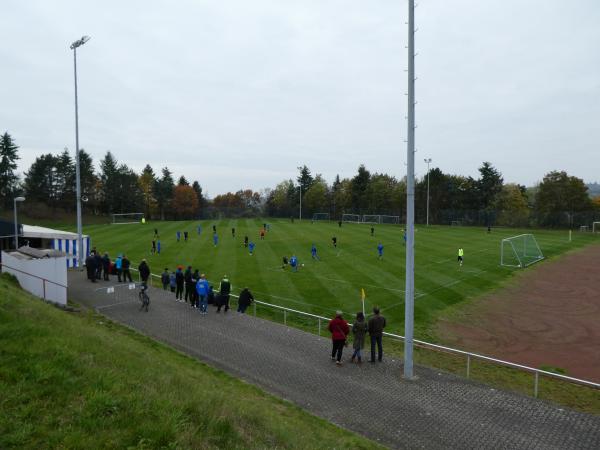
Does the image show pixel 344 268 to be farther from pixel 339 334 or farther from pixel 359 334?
pixel 339 334

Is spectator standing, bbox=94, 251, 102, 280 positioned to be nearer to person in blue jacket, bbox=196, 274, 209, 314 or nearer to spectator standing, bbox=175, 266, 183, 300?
spectator standing, bbox=175, 266, 183, 300

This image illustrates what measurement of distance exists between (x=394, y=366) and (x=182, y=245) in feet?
105

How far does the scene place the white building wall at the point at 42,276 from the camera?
659 inches

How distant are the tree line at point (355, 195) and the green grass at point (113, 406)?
7422cm

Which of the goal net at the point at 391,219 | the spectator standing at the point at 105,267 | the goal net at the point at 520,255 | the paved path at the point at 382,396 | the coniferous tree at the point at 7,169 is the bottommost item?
the paved path at the point at 382,396

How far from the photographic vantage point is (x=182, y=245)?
132ft

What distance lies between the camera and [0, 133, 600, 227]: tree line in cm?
7262

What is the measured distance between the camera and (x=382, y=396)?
32.1ft

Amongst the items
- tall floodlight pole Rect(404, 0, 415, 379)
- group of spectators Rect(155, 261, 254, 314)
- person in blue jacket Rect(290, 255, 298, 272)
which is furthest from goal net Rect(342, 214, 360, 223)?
tall floodlight pole Rect(404, 0, 415, 379)

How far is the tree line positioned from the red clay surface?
53307 mm

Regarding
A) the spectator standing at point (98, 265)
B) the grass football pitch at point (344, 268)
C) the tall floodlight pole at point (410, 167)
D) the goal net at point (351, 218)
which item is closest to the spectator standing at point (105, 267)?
the spectator standing at point (98, 265)

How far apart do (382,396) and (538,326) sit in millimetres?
10801

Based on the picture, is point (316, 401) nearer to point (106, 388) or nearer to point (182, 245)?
point (106, 388)

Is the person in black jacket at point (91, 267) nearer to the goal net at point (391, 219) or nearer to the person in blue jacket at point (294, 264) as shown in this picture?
the person in blue jacket at point (294, 264)
